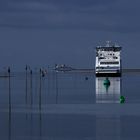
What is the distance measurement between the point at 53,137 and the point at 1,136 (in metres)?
2.15

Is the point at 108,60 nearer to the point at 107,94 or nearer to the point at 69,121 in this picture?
the point at 107,94

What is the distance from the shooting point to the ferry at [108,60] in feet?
349

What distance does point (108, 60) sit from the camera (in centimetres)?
10956

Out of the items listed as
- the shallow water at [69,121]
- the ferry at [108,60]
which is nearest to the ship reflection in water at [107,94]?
the shallow water at [69,121]

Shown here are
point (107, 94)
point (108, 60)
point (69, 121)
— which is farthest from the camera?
point (108, 60)

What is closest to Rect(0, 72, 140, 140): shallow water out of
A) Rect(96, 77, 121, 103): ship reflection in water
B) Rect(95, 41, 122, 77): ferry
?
Rect(96, 77, 121, 103): ship reflection in water

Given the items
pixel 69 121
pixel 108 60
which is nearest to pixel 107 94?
pixel 69 121

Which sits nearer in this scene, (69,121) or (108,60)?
(69,121)

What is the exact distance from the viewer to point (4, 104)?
45.7 metres

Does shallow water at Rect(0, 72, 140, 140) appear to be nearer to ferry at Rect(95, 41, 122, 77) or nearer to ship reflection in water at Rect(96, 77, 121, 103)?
ship reflection in water at Rect(96, 77, 121, 103)

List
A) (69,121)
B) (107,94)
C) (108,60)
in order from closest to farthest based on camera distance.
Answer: (69,121)
(107,94)
(108,60)

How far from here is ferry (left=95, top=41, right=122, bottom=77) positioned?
106 meters

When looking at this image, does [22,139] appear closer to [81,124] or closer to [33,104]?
[81,124]

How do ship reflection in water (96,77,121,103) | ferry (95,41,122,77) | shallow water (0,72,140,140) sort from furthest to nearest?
ferry (95,41,122,77)
ship reflection in water (96,77,121,103)
shallow water (0,72,140,140)
